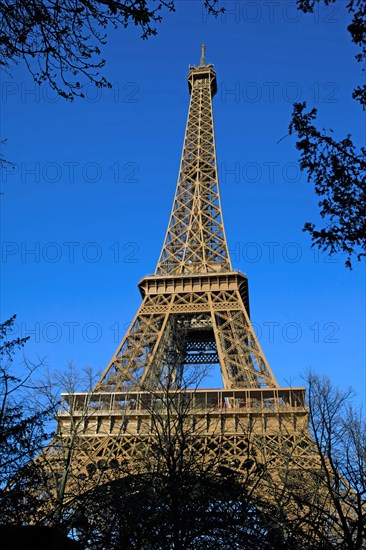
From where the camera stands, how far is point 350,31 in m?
6.25

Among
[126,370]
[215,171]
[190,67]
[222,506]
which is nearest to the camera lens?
[222,506]

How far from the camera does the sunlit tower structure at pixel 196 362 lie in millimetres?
21422

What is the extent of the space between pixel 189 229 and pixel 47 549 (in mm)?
34410

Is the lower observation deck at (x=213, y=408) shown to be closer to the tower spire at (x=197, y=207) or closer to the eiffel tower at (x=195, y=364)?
the eiffel tower at (x=195, y=364)

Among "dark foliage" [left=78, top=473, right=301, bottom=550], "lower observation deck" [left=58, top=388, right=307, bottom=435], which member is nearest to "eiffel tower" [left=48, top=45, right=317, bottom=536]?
"lower observation deck" [left=58, top=388, right=307, bottom=435]

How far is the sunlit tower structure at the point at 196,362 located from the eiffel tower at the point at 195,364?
7 centimetres

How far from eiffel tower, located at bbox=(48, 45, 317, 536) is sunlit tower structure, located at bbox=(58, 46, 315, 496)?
7 centimetres

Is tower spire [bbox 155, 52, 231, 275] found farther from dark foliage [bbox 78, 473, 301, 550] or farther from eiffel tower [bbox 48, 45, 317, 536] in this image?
dark foliage [bbox 78, 473, 301, 550]

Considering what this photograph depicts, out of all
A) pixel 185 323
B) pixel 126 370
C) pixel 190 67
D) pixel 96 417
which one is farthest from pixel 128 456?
pixel 190 67

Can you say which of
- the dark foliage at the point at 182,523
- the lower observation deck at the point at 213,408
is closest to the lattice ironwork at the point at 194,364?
the lower observation deck at the point at 213,408

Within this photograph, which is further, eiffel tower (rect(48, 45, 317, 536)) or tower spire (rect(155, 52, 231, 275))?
tower spire (rect(155, 52, 231, 275))

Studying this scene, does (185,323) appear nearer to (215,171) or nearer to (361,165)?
(215,171)

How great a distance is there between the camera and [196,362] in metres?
34.7

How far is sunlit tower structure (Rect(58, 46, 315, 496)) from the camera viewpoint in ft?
70.3
